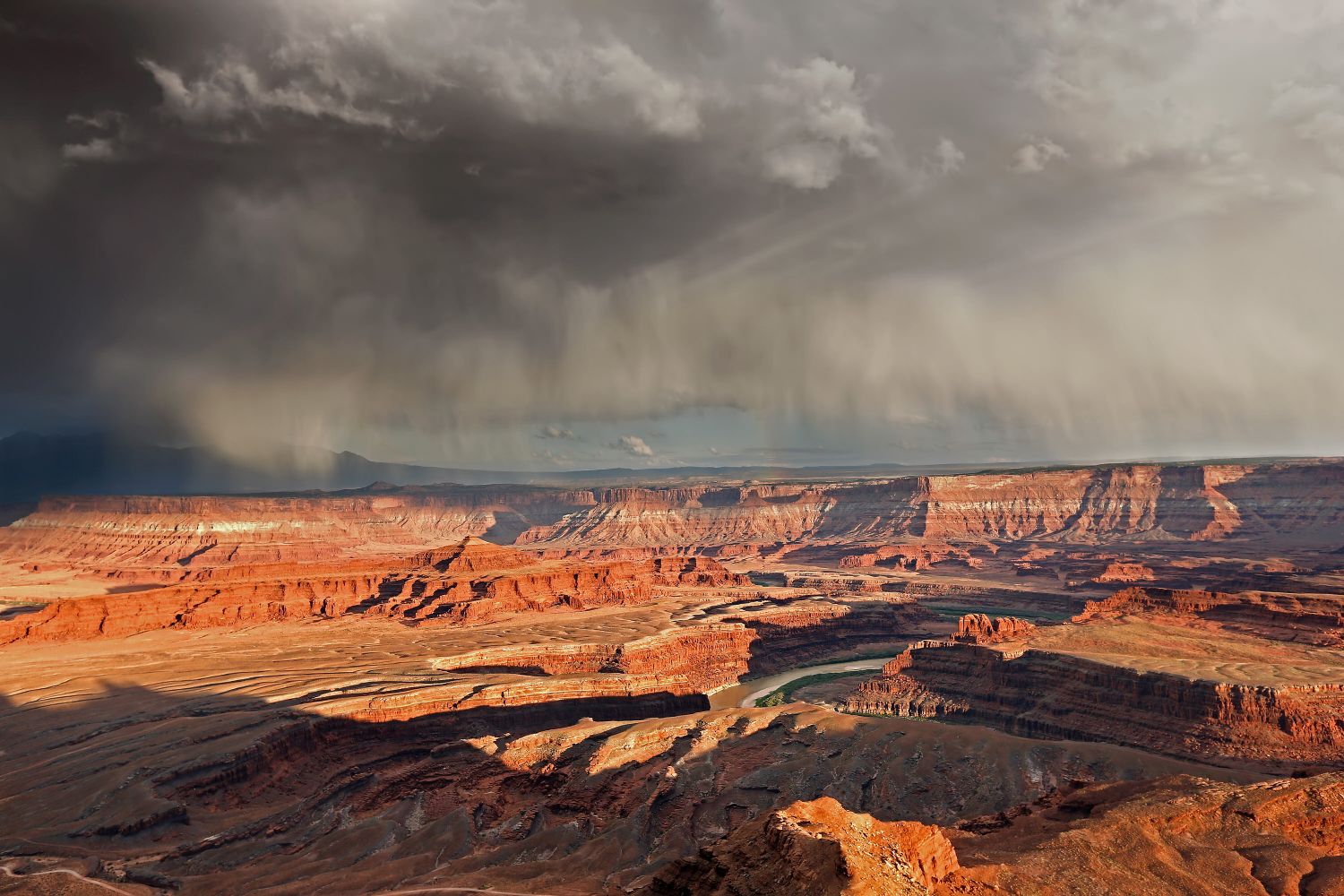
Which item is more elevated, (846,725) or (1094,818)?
(1094,818)

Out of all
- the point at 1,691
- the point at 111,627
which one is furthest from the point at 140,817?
the point at 111,627

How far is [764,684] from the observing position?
448ft

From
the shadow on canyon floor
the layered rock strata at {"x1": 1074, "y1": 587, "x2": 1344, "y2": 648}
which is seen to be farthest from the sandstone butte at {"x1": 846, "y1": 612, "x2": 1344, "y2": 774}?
the shadow on canyon floor

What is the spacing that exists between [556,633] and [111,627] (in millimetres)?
81564

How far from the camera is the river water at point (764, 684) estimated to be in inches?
4899

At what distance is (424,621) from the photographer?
165 m

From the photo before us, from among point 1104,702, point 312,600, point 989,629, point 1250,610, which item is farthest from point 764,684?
point 312,600

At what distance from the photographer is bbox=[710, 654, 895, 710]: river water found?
408ft

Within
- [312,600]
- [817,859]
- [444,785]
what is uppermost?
[817,859]

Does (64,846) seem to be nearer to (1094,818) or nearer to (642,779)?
(642,779)

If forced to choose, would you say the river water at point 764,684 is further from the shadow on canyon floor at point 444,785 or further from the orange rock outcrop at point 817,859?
the orange rock outcrop at point 817,859

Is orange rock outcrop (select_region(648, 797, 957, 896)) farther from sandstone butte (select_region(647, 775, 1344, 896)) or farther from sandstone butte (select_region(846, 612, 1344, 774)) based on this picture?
sandstone butte (select_region(846, 612, 1344, 774))

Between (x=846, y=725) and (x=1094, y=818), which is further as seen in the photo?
(x=846, y=725)

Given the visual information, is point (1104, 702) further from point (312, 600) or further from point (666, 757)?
point (312, 600)
